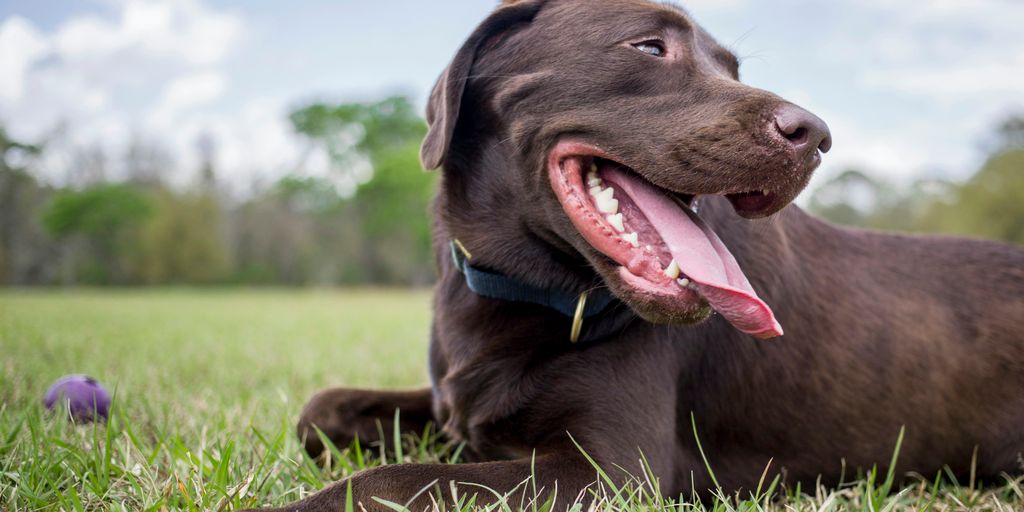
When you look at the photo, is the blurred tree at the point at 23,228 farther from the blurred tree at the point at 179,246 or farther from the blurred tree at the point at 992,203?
the blurred tree at the point at 992,203

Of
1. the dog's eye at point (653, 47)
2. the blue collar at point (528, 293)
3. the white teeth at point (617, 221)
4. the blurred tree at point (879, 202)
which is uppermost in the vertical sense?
the dog's eye at point (653, 47)

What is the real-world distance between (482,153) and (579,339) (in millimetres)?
698

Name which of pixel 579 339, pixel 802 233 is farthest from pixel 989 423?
pixel 579 339

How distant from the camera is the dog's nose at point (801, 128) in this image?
191 centimetres

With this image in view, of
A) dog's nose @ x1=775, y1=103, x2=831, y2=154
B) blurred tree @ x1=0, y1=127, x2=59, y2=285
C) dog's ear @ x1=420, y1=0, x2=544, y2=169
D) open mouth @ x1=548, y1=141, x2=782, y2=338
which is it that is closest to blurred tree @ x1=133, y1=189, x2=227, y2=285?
blurred tree @ x1=0, y1=127, x2=59, y2=285

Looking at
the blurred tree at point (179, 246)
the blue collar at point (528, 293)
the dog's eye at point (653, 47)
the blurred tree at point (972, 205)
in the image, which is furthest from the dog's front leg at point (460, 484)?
the blurred tree at point (179, 246)

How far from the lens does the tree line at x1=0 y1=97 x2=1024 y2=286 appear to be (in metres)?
33.7

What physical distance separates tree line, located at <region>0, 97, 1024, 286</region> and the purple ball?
32.4 metres

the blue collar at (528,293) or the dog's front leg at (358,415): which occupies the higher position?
the blue collar at (528,293)

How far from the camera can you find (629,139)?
211 cm

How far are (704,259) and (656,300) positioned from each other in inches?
7.3

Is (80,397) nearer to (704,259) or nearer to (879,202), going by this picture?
(704,259)

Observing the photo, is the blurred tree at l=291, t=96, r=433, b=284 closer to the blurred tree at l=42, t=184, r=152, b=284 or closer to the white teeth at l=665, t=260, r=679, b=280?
the blurred tree at l=42, t=184, r=152, b=284

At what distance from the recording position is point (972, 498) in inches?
92.2
